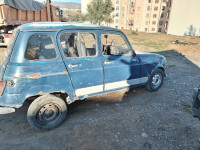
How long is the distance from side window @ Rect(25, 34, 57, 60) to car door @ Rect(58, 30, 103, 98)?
0.71 feet

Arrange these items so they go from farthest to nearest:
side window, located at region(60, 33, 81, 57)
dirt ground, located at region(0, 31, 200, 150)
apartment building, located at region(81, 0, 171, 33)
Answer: apartment building, located at region(81, 0, 171, 33)
side window, located at region(60, 33, 81, 57)
dirt ground, located at region(0, 31, 200, 150)

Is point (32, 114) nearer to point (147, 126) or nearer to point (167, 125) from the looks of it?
point (147, 126)

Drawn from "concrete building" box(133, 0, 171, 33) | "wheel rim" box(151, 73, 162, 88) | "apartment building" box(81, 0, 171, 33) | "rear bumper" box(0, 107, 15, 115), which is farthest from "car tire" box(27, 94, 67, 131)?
"concrete building" box(133, 0, 171, 33)

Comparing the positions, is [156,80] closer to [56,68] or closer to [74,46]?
[74,46]

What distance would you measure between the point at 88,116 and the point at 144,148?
58.4 inches

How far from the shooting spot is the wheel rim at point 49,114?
9.57ft

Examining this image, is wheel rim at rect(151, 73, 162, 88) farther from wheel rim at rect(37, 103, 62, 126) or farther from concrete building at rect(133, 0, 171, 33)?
concrete building at rect(133, 0, 171, 33)

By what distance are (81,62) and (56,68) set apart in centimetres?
57

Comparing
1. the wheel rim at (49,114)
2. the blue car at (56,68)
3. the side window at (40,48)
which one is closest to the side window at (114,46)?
the blue car at (56,68)

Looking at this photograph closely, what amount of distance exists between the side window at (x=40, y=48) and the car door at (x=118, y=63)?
3.94 feet

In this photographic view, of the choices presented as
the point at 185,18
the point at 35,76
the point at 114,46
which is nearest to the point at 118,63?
the point at 114,46

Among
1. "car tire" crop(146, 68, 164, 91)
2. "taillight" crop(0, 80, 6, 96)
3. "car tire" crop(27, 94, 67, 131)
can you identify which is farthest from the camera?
"car tire" crop(146, 68, 164, 91)

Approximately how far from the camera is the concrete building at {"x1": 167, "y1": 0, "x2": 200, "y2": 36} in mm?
32338

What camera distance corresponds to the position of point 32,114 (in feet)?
9.09
